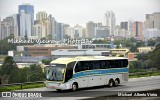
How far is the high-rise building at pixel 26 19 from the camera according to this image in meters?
69.8

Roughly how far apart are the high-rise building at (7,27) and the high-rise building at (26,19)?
8.90ft

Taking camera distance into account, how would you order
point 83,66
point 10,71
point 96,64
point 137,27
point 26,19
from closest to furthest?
point 83,66, point 96,64, point 10,71, point 26,19, point 137,27

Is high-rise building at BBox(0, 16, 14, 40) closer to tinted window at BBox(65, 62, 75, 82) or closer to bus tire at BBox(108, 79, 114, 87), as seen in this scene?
bus tire at BBox(108, 79, 114, 87)

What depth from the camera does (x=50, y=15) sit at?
7950 cm

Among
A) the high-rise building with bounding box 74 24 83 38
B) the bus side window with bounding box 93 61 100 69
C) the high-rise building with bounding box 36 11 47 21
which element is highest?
the high-rise building with bounding box 36 11 47 21

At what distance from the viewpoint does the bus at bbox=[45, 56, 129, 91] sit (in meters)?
16.4

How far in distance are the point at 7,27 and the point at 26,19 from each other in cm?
1132

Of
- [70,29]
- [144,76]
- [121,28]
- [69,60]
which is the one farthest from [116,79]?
[121,28]

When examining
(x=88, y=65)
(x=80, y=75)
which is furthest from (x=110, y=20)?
(x=80, y=75)

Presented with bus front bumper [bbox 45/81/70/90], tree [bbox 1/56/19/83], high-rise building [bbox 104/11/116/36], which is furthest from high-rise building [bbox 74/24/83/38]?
bus front bumper [bbox 45/81/70/90]

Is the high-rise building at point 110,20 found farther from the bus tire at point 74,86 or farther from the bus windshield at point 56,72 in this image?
the bus windshield at point 56,72

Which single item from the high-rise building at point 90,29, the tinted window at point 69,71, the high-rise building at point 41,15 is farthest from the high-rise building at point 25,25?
the tinted window at point 69,71

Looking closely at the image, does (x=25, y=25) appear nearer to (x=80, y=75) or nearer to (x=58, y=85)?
(x=80, y=75)

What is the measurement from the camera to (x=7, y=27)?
6469cm
